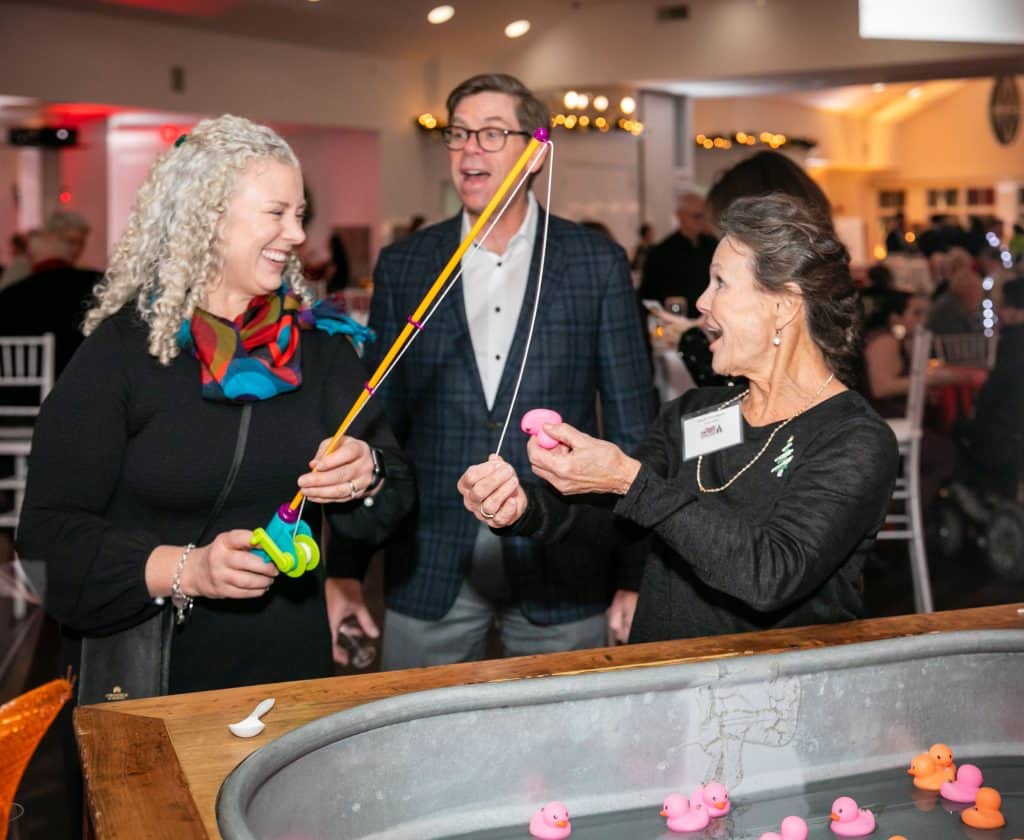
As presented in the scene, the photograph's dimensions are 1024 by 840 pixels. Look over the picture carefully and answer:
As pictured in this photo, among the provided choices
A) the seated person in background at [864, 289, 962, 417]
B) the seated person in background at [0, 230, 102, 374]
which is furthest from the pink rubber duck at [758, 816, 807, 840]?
the seated person in background at [0, 230, 102, 374]

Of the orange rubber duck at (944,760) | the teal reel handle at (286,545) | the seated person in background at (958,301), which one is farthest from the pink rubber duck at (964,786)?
the seated person in background at (958,301)

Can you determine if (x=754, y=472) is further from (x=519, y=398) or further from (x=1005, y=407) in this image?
(x=1005, y=407)

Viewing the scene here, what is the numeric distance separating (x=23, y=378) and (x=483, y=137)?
3.69 m

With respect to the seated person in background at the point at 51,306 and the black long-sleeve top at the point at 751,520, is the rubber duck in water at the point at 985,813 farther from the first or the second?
the seated person in background at the point at 51,306

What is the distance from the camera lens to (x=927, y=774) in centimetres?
137

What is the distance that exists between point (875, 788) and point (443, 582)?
4.16 ft

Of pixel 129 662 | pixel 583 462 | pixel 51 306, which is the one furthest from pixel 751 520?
pixel 51 306

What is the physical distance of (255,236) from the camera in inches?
75.9

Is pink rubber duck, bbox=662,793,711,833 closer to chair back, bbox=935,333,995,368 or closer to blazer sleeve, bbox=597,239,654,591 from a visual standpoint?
blazer sleeve, bbox=597,239,654,591

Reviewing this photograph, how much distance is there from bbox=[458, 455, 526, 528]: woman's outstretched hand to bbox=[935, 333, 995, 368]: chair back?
579cm

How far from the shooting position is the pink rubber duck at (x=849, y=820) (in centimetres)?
125

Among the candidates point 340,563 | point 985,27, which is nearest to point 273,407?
point 340,563

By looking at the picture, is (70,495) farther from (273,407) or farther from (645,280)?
(645,280)

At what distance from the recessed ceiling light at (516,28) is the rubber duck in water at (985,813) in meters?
13.2
